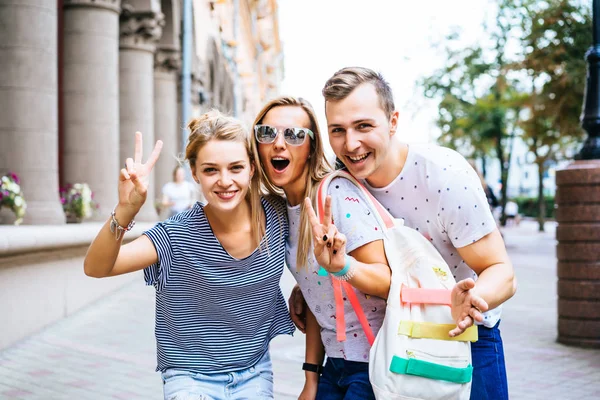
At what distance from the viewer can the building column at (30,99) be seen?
941cm

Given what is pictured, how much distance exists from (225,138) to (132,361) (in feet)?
14.5

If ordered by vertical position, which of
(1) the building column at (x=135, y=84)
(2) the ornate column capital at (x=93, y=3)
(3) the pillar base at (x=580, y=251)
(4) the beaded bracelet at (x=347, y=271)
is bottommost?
(3) the pillar base at (x=580, y=251)

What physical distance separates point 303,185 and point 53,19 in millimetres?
7251

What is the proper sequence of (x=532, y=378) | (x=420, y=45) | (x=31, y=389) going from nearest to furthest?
1. (x=31, y=389)
2. (x=532, y=378)
3. (x=420, y=45)

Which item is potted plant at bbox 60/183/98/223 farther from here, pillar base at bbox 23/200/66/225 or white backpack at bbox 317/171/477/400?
white backpack at bbox 317/171/477/400

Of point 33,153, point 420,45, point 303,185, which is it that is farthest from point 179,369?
point 420,45

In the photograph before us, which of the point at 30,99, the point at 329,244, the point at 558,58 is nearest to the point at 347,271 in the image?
the point at 329,244

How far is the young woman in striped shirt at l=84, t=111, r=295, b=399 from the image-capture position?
3.26 metres

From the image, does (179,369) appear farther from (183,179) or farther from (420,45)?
(420,45)

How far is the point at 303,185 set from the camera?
3420mm

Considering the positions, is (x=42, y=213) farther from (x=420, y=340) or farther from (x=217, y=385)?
(x=420, y=340)

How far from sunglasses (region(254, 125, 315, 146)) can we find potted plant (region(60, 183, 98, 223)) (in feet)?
29.0

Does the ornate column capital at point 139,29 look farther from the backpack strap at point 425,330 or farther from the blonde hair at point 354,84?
the backpack strap at point 425,330

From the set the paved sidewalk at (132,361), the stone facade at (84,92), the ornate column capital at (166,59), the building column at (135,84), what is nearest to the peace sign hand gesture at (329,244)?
the stone facade at (84,92)
